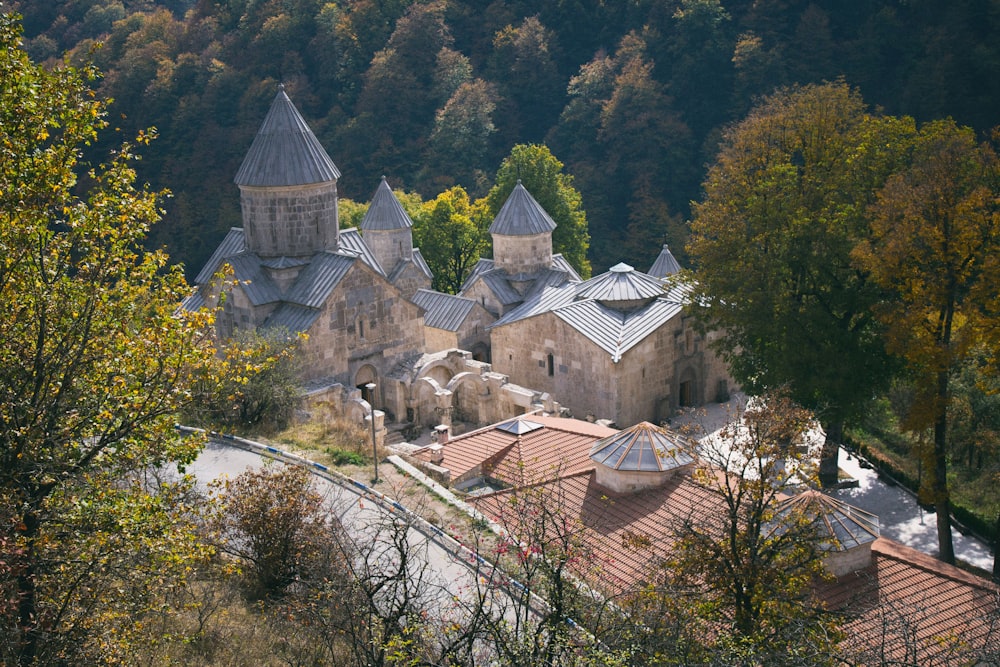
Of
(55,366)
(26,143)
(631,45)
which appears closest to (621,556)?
(55,366)

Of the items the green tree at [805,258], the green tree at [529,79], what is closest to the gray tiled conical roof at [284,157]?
the green tree at [805,258]

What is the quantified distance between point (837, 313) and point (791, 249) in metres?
1.73

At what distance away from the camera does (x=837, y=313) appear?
22.2m

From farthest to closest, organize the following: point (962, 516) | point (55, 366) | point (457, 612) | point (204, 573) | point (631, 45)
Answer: point (631, 45) < point (962, 516) < point (204, 573) < point (457, 612) < point (55, 366)

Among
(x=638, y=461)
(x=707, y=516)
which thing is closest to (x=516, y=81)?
(x=638, y=461)

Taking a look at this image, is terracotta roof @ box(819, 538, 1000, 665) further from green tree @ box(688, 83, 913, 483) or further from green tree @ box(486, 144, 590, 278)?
green tree @ box(486, 144, 590, 278)

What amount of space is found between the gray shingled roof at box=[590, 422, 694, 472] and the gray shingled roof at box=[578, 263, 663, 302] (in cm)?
917

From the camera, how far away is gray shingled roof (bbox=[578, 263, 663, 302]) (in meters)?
27.8

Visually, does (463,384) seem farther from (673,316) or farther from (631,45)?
(631,45)

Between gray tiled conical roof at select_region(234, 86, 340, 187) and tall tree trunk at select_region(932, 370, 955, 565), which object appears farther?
gray tiled conical roof at select_region(234, 86, 340, 187)

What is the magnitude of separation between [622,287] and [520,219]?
5027 mm

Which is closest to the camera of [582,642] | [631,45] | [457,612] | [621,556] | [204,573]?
[582,642]

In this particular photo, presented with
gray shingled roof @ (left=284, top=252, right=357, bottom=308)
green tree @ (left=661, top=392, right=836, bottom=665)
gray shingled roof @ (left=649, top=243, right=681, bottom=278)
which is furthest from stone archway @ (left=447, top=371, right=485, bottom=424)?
green tree @ (left=661, top=392, right=836, bottom=665)

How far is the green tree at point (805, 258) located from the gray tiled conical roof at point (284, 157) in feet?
32.2
